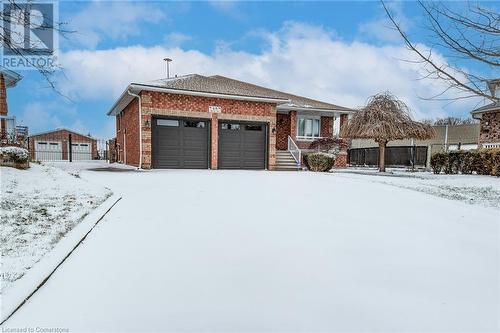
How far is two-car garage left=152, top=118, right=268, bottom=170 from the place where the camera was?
43.4 feet

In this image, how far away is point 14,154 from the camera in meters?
8.49

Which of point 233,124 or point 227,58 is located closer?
point 233,124

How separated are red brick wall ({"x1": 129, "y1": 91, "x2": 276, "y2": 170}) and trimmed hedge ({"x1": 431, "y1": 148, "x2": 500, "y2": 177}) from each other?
7800mm

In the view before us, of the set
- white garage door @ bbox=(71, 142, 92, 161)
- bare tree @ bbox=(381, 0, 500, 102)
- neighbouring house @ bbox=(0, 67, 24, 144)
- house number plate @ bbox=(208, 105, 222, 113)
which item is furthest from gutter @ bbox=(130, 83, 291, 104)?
white garage door @ bbox=(71, 142, 92, 161)

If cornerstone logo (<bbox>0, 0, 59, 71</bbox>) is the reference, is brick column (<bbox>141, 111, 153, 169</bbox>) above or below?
below

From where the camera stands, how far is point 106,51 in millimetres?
17281

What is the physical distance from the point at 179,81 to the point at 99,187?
9.16 metres

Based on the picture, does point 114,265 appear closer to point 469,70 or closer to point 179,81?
point 469,70

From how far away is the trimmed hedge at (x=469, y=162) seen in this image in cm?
1162

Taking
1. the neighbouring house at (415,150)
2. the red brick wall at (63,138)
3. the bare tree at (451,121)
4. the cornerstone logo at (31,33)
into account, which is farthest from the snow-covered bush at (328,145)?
the bare tree at (451,121)

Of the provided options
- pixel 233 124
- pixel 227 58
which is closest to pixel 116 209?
pixel 233 124

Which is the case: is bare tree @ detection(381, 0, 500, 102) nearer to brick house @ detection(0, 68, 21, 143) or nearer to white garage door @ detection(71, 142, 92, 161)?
brick house @ detection(0, 68, 21, 143)

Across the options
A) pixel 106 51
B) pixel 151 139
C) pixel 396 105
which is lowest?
pixel 151 139

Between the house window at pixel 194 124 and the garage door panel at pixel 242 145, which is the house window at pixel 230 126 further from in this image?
the house window at pixel 194 124
